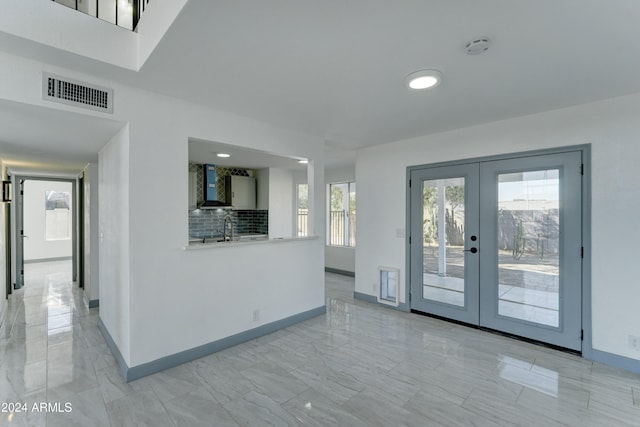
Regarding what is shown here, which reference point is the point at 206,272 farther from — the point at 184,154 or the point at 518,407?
the point at 518,407

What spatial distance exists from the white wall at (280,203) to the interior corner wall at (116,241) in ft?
11.3

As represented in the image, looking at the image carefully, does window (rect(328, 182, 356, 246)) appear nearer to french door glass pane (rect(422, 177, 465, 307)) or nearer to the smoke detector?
french door glass pane (rect(422, 177, 465, 307))

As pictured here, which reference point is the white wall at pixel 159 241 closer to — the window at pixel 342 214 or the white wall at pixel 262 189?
the white wall at pixel 262 189

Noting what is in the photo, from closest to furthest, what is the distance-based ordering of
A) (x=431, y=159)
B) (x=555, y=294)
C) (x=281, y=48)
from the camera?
(x=281, y=48)
(x=555, y=294)
(x=431, y=159)

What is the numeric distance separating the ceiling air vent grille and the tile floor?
2.26m

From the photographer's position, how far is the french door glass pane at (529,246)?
3.15m

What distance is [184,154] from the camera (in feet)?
9.16

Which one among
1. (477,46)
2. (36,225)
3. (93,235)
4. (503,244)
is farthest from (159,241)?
(36,225)

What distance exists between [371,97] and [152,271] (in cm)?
253

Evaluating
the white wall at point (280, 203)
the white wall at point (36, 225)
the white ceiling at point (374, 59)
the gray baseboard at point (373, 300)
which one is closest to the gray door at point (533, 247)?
the white ceiling at point (374, 59)

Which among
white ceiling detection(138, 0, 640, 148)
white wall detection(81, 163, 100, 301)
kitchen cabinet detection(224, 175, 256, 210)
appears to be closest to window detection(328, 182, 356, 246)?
kitchen cabinet detection(224, 175, 256, 210)

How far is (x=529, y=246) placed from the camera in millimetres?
3295

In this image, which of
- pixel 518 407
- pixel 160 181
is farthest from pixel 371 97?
pixel 518 407

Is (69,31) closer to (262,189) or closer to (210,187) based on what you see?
(210,187)
